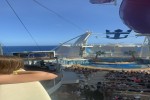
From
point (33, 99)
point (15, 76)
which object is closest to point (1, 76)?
point (15, 76)

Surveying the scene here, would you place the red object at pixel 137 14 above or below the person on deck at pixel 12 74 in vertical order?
above

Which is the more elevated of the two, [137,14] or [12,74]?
[137,14]

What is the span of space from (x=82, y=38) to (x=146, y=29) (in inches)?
1895

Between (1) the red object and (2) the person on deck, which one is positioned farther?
(1) the red object

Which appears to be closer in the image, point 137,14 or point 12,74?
point 12,74

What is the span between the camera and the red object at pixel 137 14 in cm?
548

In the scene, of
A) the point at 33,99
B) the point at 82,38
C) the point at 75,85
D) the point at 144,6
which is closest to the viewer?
the point at 33,99

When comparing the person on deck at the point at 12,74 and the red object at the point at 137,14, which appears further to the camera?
the red object at the point at 137,14

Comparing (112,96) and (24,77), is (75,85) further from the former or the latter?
(24,77)

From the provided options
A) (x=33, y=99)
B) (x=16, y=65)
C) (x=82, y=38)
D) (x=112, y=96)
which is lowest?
(x=112, y=96)

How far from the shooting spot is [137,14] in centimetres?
561

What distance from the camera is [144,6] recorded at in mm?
5477

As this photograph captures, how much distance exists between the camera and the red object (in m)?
5.48

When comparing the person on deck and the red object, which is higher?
the red object
